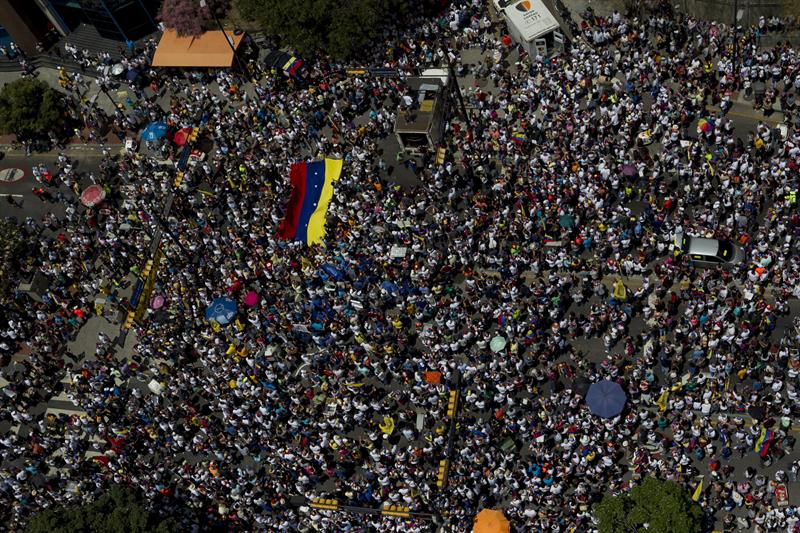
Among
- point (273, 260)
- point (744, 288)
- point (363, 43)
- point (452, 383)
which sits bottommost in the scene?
point (452, 383)

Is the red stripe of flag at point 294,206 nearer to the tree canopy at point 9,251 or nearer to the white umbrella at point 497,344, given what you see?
the white umbrella at point 497,344

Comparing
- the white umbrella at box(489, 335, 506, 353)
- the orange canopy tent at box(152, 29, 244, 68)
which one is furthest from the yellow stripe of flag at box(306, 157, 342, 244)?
the orange canopy tent at box(152, 29, 244, 68)

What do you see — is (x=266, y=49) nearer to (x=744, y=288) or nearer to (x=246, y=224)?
(x=246, y=224)

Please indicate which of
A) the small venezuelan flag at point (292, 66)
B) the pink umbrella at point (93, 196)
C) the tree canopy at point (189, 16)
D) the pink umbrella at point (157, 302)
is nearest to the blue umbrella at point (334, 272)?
the pink umbrella at point (157, 302)

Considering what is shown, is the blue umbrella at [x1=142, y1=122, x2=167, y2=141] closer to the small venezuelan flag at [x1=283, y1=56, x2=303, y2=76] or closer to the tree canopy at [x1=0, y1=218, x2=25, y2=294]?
the small venezuelan flag at [x1=283, y1=56, x2=303, y2=76]

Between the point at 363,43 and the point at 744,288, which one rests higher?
the point at 363,43

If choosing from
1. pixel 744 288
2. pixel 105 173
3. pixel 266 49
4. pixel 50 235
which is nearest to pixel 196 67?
pixel 266 49
